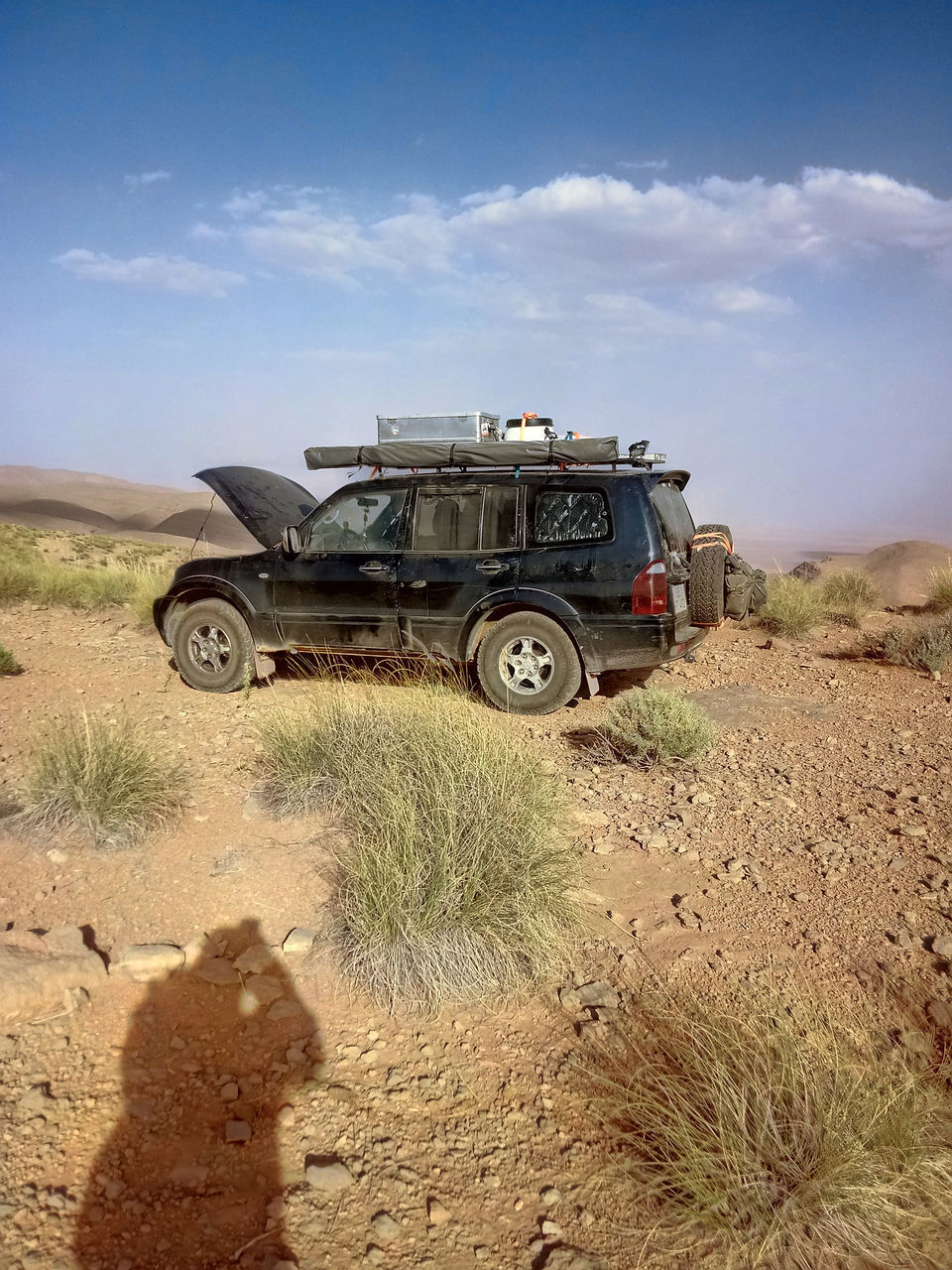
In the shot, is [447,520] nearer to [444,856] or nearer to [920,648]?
[444,856]

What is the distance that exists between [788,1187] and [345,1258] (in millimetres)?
1180

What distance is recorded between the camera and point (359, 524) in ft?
22.5

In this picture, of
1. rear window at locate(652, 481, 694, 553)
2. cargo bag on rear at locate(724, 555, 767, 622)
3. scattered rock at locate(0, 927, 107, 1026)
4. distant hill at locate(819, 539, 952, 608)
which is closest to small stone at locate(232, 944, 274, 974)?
scattered rock at locate(0, 927, 107, 1026)

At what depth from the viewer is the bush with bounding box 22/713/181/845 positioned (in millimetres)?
4078

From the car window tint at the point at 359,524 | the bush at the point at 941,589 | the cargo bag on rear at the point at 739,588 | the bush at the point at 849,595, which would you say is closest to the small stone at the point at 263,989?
the car window tint at the point at 359,524

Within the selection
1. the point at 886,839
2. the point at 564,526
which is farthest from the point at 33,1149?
the point at 564,526

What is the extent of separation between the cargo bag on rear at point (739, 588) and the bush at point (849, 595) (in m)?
4.70

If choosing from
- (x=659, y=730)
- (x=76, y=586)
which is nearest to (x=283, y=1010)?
(x=659, y=730)

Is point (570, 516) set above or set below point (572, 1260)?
above

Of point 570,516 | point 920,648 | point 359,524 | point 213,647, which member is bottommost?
point 213,647

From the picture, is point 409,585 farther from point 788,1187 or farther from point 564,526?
point 788,1187

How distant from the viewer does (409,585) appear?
6.52 m

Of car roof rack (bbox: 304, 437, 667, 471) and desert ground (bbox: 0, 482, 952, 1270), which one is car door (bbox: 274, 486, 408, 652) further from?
desert ground (bbox: 0, 482, 952, 1270)

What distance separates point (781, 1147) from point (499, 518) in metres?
4.92
